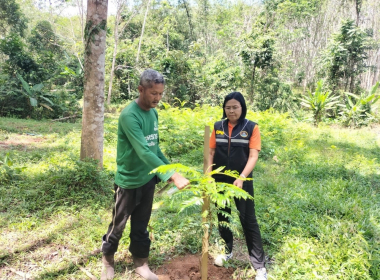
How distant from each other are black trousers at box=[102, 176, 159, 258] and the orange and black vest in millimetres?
686

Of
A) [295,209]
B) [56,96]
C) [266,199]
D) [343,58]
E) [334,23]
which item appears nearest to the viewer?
[295,209]

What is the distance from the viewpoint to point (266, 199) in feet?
13.9

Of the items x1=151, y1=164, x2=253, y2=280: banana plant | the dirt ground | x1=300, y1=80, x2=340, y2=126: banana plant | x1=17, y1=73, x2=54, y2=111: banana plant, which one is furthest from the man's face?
x1=300, y1=80, x2=340, y2=126: banana plant

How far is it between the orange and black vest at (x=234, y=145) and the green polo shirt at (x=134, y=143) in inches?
24.1

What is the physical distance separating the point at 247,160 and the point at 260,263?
102cm

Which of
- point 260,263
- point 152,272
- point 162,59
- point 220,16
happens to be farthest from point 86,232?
point 220,16

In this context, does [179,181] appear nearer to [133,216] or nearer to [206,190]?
[206,190]

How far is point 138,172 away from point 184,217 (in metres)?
1.44

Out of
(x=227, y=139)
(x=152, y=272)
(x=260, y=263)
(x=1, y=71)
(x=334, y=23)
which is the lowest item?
(x=152, y=272)

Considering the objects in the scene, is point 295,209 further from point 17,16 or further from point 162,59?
point 17,16

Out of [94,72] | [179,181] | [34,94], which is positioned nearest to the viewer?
[179,181]

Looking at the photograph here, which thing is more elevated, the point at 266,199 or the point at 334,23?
the point at 334,23

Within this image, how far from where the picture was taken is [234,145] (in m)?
2.42

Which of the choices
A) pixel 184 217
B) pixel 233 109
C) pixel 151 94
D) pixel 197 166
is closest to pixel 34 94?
pixel 197 166
